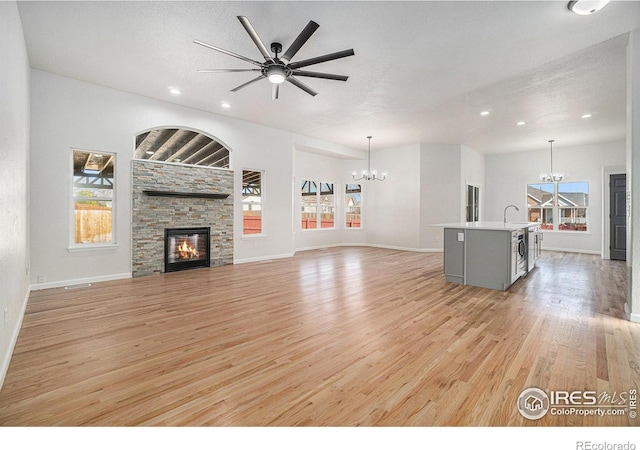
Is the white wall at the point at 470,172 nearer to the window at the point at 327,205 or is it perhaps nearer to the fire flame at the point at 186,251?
the window at the point at 327,205

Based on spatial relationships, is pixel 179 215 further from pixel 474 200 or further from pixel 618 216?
pixel 618 216

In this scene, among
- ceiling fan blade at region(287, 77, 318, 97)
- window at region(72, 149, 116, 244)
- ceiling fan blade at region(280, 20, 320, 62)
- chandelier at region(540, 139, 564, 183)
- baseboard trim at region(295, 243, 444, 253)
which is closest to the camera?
ceiling fan blade at region(280, 20, 320, 62)

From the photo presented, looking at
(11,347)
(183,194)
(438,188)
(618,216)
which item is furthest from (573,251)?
(11,347)

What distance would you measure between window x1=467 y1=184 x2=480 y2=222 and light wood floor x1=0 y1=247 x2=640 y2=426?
228 inches

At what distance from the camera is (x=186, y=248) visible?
21.2 ft

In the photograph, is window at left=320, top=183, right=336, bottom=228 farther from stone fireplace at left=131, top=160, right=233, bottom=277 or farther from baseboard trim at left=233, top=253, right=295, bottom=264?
stone fireplace at left=131, top=160, right=233, bottom=277

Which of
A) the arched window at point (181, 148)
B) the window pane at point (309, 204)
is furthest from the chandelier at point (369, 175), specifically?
the arched window at point (181, 148)

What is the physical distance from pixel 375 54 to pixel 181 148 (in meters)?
4.37

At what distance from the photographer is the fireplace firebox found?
6.14 metres

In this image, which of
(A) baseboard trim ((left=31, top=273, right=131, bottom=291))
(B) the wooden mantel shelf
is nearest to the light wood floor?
(A) baseboard trim ((left=31, top=273, right=131, bottom=291))

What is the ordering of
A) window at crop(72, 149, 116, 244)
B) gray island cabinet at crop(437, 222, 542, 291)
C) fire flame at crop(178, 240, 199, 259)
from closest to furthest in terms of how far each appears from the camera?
gray island cabinet at crop(437, 222, 542, 291) < window at crop(72, 149, 116, 244) < fire flame at crop(178, 240, 199, 259)

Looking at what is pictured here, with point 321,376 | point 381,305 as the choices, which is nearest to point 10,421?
point 321,376

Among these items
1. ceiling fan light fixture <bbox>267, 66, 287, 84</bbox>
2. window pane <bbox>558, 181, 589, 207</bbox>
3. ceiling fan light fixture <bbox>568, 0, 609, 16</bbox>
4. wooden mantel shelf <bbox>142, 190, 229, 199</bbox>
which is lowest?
wooden mantel shelf <bbox>142, 190, 229, 199</bbox>

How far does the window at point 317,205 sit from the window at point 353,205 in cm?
56
